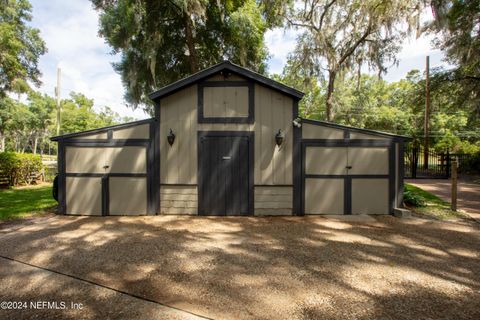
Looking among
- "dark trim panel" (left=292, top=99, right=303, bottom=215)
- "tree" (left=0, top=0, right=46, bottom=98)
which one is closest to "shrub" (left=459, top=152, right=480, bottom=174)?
"dark trim panel" (left=292, top=99, right=303, bottom=215)

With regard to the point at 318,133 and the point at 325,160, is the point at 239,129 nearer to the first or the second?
the point at 318,133

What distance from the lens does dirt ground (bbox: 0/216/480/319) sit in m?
2.49

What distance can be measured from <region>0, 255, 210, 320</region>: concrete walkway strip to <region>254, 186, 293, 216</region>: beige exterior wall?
3880 millimetres

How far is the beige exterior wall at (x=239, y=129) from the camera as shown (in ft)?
20.3

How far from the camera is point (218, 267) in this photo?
11.2 ft

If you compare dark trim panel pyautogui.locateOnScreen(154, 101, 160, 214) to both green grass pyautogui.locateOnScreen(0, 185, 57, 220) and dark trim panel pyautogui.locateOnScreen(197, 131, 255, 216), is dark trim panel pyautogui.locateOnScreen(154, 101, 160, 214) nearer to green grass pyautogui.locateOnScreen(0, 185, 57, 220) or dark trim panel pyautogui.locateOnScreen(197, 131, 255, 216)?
dark trim panel pyautogui.locateOnScreen(197, 131, 255, 216)

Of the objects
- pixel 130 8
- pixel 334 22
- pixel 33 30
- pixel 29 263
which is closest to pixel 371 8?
pixel 334 22

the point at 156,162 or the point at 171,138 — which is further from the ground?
the point at 171,138

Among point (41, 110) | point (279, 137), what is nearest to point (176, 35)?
point (279, 137)

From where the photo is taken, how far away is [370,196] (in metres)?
6.25

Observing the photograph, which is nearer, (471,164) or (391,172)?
(391,172)

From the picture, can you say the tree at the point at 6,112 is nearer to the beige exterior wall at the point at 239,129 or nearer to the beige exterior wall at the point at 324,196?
the beige exterior wall at the point at 239,129

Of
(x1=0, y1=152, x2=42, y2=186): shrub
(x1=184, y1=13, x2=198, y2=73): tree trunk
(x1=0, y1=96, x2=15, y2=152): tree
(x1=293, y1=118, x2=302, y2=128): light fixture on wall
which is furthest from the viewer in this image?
(x1=0, y1=96, x2=15, y2=152): tree

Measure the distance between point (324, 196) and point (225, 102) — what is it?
3.33 metres
